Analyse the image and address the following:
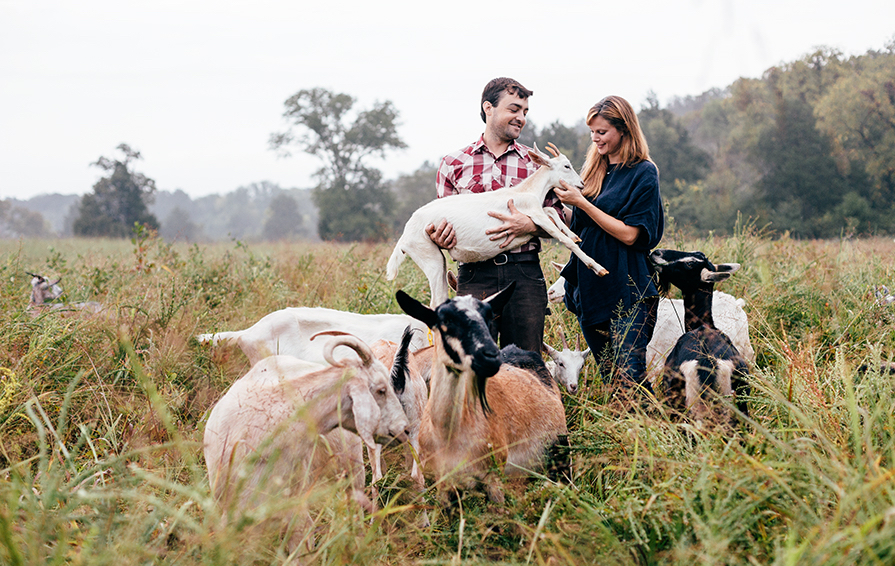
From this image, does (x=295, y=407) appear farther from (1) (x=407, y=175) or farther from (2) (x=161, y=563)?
(1) (x=407, y=175)

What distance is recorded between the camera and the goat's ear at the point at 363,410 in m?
2.41

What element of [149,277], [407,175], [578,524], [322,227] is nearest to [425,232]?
[578,524]

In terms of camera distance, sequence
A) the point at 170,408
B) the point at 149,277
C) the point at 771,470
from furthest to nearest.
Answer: the point at 149,277, the point at 170,408, the point at 771,470

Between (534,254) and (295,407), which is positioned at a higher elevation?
(534,254)

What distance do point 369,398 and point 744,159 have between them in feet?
107

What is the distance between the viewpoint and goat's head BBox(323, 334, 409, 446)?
2.42m

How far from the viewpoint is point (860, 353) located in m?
4.28

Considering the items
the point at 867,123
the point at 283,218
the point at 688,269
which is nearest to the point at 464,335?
the point at 688,269

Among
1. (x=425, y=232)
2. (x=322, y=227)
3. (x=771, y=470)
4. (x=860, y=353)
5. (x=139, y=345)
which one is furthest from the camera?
(x=322, y=227)

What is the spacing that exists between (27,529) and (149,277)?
17.4 feet

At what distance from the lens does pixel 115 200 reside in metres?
33.4

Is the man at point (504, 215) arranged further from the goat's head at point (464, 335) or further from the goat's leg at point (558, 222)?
the goat's head at point (464, 335)

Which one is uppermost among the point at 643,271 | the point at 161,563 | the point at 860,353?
the point at 643,271

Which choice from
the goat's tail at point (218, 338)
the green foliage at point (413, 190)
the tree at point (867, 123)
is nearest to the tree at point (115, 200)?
the green foliage at point (413, 190)
